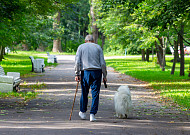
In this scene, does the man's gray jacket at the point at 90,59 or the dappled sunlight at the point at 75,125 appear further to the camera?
the man's gray jacket at the point at 90,59

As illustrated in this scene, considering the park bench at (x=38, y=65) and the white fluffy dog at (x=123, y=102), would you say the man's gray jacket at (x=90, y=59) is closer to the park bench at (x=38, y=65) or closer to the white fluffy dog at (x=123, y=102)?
the white fluffy dog at (x=123, y=102)

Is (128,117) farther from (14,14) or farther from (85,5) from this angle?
(85,5)

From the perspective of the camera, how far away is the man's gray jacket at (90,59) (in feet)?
28.4

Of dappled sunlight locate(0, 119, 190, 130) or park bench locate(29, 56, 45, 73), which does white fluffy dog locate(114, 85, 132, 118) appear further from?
park bench locate(29, 56, 45, 73)

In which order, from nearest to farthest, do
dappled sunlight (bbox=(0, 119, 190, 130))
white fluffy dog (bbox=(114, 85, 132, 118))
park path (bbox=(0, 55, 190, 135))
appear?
park path (bbox=(0, 55, 190, 135)) < dappled sunlight (bbox=(0, 119, 190, 130)) < white fluffy dog (bbox=(114, 85, 132, 118))

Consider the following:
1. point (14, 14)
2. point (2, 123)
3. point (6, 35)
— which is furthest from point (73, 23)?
point (2, 123)

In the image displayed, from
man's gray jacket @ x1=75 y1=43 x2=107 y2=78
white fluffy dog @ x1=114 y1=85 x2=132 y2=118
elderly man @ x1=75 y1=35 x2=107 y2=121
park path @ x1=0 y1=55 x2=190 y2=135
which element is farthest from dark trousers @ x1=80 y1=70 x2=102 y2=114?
white fluffy dog @ x1=114 y1=85 x2=132 y2=118

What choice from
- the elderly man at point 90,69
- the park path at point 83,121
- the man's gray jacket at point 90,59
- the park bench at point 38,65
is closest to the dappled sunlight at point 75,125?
the park path at point 83,121

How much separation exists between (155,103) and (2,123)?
5841 millimetres

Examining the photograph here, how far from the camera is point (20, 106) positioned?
1105 centimetres

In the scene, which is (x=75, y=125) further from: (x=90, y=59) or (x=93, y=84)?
(x=90, y=59)

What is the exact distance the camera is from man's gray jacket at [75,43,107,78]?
8.66m

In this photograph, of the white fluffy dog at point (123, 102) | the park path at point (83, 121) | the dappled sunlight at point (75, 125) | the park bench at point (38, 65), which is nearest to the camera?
the park path at point (83, 121)

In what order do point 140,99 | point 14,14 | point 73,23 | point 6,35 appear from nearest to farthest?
point 140,99, point 14,14, point 6,35, point 73,23
